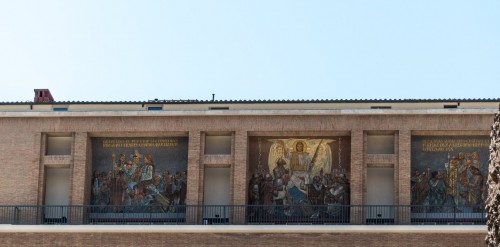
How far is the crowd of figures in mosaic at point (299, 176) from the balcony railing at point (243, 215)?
0.07 meters

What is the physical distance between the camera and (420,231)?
119 feet

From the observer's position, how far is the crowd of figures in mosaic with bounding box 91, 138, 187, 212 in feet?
126

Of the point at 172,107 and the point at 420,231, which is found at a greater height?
the point at 172,107

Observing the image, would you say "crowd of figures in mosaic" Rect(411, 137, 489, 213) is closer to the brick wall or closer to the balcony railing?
the balcony railing

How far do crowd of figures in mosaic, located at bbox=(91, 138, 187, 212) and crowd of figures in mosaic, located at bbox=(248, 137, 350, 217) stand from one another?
101 inches

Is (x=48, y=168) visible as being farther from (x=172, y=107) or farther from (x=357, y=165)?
(x=357, y=165)

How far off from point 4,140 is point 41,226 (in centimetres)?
365

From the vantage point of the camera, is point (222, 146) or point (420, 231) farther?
point (222, 146)

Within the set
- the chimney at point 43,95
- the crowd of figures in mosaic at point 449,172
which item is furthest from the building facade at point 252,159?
the chimney at point 43,95

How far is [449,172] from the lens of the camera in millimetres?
37844

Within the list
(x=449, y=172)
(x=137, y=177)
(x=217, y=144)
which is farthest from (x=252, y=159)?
(x=449, y=172)

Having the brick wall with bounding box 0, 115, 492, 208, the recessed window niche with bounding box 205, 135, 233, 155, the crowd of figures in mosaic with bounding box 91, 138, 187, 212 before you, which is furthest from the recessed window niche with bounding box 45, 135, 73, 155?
the recessed window niche with bounding box 205, 135, 233, 155

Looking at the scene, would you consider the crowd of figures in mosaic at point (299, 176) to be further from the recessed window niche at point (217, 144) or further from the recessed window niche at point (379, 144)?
the recessed window niche at point (217, 144)

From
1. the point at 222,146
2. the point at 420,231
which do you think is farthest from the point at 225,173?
the point at 420,231
